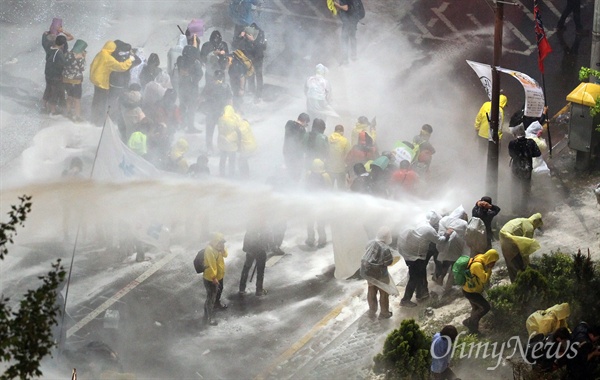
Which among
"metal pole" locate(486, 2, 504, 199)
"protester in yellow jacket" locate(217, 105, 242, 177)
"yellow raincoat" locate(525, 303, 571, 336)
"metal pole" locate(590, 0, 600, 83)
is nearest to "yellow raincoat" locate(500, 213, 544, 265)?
"yellow raincoat" locate(525, 303, 571, 336)

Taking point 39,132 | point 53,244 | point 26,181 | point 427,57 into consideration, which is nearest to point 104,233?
point 53,244

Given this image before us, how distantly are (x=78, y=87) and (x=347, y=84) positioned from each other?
5.49m

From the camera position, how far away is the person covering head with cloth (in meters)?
16.5

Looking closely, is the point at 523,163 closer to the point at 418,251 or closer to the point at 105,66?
the point at 418,251

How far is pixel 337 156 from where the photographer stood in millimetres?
20078

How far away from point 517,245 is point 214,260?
4393 mm

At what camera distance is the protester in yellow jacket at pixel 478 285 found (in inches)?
621

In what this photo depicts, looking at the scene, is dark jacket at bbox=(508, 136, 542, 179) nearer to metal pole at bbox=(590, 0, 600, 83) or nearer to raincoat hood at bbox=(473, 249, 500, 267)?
metal pole at bbox=(590, 0, 600, 83)

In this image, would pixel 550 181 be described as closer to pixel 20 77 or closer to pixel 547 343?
pixel 547 343

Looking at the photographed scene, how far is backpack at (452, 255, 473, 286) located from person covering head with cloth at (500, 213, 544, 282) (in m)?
0.78

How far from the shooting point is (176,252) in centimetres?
1945

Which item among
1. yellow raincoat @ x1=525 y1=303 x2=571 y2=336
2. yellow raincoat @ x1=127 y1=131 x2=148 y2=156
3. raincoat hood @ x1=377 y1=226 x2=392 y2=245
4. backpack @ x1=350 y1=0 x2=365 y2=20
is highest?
backpack @ x1=350 y1=0 x2=365 y2=20

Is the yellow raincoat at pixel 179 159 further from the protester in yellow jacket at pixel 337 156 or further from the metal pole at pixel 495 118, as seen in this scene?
the metal pole at pixel 495 118

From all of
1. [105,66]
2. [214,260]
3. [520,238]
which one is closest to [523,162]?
[520,238]
